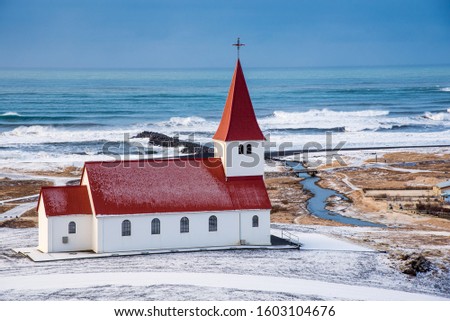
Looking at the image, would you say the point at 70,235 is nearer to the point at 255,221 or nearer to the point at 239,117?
the point at 255,221

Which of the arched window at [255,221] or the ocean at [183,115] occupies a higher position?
the ocean at [183,115]

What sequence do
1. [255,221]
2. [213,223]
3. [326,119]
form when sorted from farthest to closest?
[326,119]
[255,221]
[213,223]

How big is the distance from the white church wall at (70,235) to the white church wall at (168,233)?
1.03 meters

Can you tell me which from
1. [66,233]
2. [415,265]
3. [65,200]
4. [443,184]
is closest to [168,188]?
[65,200]

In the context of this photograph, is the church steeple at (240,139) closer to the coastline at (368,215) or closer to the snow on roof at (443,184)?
the coastline at (368,215)

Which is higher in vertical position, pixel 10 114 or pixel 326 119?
pixel 10 114

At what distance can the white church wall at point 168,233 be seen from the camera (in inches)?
1841

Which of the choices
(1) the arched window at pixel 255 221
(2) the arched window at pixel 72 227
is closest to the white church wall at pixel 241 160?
(1) the arched window at pixel 255 221

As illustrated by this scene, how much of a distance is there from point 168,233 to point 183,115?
87334 mm

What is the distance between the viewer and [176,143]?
95812 millimetres

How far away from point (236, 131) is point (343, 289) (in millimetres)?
11648
